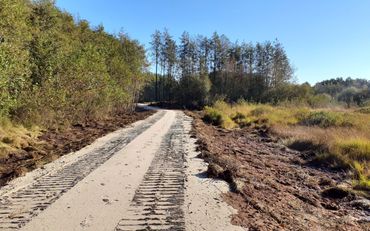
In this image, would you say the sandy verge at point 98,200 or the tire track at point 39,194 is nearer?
the sandy verge at point 98,200

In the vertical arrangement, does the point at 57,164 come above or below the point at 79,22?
below

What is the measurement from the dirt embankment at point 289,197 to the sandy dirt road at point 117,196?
400 millimetres

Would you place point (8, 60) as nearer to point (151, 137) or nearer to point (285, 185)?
point (151, 137)

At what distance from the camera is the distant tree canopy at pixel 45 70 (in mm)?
13453

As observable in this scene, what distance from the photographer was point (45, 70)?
17.7 meters

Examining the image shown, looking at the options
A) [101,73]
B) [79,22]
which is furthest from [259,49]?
[101,73]

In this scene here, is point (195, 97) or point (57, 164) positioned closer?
point (57, 164)

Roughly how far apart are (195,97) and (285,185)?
5620 cm

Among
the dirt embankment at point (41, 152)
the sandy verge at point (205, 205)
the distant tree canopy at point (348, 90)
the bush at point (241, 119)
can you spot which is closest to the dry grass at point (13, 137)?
the dirt embankment at point (41, 152)

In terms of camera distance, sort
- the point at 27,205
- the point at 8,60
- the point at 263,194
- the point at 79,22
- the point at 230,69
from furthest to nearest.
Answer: the point at 230,69 < the point at 79,22 < the point at 8,60 < the point at 263,194 < the point at 27,205

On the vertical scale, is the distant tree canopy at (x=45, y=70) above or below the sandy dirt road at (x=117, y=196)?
above

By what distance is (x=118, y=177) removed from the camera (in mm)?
9117

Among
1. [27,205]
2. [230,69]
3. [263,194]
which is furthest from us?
[230,69]

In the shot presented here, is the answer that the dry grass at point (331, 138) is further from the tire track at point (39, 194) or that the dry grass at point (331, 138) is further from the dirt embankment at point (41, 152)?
the dirt embankment at point (41, 152)
